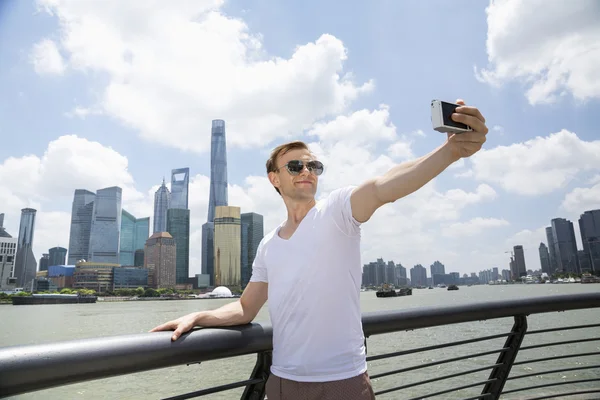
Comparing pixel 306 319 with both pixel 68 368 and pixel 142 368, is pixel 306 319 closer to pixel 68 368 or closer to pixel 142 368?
pixel 142 368

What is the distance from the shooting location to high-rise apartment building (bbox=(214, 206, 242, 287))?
131375mm

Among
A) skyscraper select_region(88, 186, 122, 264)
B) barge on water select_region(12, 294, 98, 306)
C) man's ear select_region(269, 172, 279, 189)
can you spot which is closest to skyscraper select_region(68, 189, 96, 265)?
skyscraper select_region(88, 186, 122, 264)

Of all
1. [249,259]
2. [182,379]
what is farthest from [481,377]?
[249,259]

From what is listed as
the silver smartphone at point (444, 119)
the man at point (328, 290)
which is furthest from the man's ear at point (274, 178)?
the silver smartphone at point (444, 119)

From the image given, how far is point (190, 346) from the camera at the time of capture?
4.37 feet

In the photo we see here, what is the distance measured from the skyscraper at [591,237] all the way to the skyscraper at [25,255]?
152m

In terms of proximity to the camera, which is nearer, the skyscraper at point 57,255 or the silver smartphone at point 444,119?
the silver smartphone at point 444,119

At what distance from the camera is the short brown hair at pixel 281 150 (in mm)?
1840

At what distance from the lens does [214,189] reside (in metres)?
169

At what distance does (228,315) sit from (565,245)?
502ft

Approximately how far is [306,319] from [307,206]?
1.67ft

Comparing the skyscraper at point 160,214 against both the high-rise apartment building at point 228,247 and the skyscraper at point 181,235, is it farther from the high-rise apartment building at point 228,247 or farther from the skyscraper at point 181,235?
the high-rise apartment building at point 228,247

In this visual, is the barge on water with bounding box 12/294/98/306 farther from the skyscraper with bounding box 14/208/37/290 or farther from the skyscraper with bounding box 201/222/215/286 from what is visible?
the skyscraper with bounding box 201/222/215/286

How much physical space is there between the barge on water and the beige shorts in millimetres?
94861
